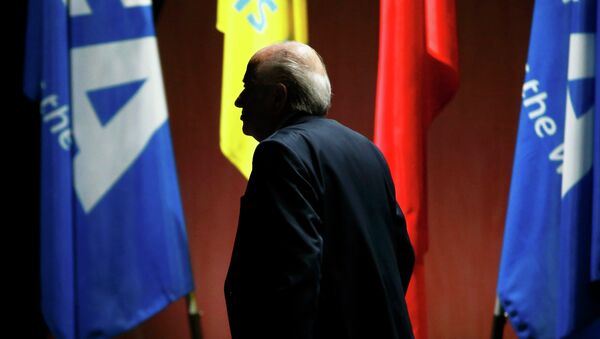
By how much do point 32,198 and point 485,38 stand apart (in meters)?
2.05

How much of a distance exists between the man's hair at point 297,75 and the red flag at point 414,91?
109 cm

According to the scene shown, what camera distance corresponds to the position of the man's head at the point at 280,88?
1.52 meters

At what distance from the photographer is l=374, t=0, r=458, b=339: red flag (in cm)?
260

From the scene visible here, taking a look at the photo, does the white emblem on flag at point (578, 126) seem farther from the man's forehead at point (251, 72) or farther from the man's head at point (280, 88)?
the man's forehead at point (251, 72)

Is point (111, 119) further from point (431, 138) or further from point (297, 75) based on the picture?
point (431, 138)

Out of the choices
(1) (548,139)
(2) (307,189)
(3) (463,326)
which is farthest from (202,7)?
(2) (307,189)

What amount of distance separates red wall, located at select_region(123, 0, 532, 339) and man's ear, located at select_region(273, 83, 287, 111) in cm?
191

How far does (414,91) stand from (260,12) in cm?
61

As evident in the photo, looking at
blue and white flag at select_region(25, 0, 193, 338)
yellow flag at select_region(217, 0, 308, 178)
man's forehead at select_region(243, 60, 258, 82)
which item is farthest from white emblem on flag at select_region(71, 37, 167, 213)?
man's forehead at select_region(243, 60, 258, 82)

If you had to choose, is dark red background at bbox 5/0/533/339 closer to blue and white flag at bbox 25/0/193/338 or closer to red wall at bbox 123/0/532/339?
red wall at bbox 123/0/532/339

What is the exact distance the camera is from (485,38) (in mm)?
3416

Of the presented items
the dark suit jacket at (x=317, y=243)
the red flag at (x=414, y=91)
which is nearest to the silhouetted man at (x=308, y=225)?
the dark suit jacket at (x=317, y=243)

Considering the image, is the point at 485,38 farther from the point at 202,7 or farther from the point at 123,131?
→ the point at 123,131

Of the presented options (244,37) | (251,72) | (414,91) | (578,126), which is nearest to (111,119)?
(244,37)
